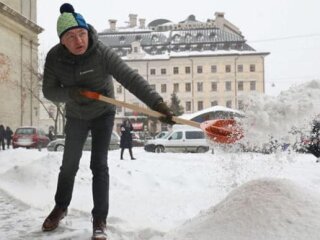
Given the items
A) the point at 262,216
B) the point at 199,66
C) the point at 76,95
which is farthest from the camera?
the point at 199,66

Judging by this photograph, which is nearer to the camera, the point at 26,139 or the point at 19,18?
the point at 26,139

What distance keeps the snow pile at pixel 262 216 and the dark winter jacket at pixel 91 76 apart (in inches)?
35.3

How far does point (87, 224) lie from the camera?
3996mm

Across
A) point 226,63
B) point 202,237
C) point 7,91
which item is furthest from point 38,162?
point 226,63

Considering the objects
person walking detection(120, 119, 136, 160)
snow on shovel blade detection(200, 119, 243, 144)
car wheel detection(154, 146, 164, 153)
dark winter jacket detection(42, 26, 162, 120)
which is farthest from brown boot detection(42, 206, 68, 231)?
car wheel detection(154, 146, 164, 153)

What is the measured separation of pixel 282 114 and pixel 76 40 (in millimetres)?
1931

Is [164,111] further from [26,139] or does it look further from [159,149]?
[26,139]

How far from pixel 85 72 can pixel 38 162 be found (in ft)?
16.7

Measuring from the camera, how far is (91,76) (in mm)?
3617

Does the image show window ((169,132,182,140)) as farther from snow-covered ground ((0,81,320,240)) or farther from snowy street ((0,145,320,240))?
snow-covered ground ((0,81,320,240))

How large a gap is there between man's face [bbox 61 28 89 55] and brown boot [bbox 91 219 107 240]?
124cm

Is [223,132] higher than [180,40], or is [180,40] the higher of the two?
[180,40]

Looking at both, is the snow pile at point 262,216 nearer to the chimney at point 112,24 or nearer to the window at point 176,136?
the window at point 176,136

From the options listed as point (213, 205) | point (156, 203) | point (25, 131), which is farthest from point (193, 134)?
point (213, 205)
